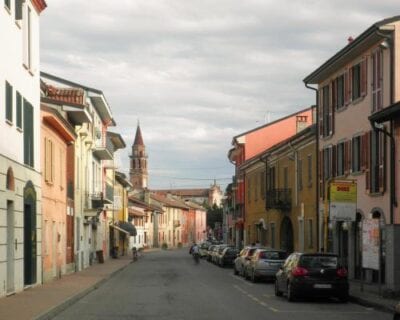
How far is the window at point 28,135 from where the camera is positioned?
26.2 meters

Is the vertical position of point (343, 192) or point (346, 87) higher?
point (346, 87)

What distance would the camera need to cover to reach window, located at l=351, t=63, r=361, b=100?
3153 cm

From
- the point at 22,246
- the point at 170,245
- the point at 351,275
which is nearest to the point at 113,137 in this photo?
the point at 351,275

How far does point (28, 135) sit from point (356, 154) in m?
13.2

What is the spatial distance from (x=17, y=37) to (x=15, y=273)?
716 centimetres

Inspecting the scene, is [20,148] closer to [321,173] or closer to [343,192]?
[343,192]

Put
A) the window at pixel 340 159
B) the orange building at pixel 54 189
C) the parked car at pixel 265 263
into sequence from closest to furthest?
the orange building at pixel 54 189, the parked car at pixel 265 263, the window at pixel 340 159

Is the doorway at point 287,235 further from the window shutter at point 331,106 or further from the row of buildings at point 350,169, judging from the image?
the window shutter at point 331,106

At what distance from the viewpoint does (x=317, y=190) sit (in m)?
38.8

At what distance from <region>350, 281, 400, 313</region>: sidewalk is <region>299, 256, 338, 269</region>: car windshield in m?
1.23

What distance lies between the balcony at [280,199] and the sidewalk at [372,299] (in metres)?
18.4

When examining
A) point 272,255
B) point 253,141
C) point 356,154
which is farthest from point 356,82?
point 253,141

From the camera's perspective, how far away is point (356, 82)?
105 ft

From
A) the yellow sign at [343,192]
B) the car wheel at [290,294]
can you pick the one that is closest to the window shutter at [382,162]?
the yellow sign at [343,192]
